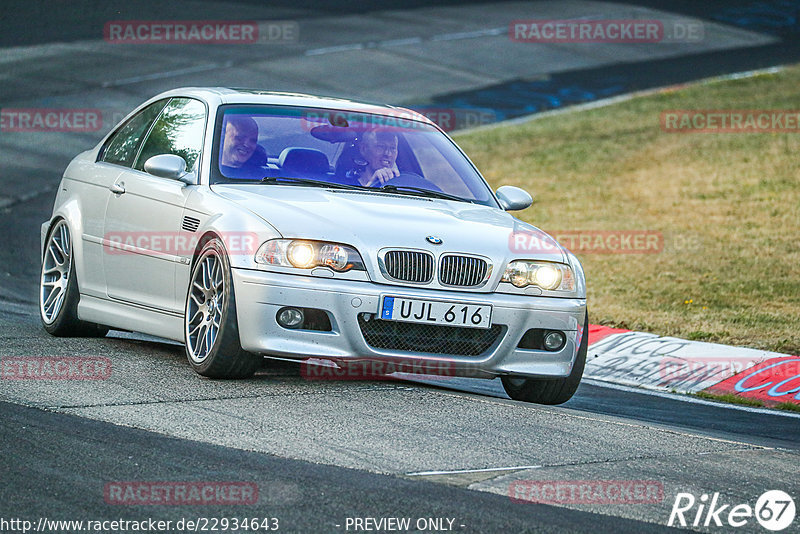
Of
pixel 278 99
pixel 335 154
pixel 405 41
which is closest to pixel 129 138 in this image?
pixel 278 99

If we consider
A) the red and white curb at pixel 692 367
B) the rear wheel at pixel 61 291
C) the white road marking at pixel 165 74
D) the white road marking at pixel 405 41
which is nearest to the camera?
the rear wheel at pixel 61 291

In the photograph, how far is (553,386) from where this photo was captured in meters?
7.62

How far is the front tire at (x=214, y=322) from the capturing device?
273 inches

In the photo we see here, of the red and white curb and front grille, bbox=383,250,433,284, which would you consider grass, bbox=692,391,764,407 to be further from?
front grille, bbox=383,250,433,284

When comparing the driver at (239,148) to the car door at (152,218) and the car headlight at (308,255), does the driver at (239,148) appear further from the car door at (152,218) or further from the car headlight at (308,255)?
the car headlight at (308,255)

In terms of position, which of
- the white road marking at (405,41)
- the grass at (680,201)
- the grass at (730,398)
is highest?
the white road marking at (405,41)

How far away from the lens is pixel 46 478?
5039 mm

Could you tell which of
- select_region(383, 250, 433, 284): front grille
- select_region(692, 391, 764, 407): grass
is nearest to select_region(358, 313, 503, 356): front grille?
select_region(383, 250, 433, 284): front grille

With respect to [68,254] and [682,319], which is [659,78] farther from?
[68,254]

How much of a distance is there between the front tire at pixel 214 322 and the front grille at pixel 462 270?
1.09m

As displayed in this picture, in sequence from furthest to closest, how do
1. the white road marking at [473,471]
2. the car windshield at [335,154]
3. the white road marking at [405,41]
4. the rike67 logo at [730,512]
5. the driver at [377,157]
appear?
the white road marking at [405,41] < the driver at [377,157] < the car windshield at [335,154] < the white road marking at [473,471] < the rike67 logo at [730,512]

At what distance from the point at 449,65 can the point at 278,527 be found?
24166mm

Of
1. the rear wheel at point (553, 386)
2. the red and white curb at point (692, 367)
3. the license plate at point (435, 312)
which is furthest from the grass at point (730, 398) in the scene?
the license plate at point (435, 312)

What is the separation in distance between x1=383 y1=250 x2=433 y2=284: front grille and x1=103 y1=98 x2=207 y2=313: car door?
4.46 ft
